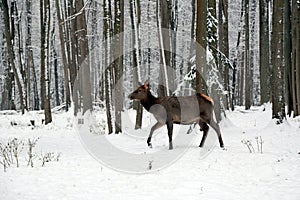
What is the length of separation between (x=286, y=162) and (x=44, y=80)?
44.6 feet

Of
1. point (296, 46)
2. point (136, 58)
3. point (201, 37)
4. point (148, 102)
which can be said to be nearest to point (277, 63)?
point (296, 46)

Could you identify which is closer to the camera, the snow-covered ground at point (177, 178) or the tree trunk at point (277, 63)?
the snow-covered ground at point (177, 178)

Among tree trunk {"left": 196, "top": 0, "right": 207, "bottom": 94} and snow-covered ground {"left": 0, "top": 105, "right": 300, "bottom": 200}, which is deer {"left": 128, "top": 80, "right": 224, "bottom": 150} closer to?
snow-covered ground {"left": 0, "top": 105, "right": 300, "bottom": 200}

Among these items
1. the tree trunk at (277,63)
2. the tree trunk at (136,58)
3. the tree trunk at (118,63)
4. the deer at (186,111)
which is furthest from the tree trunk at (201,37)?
the tree trunk at (277,63)

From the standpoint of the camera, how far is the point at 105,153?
868 centimetres

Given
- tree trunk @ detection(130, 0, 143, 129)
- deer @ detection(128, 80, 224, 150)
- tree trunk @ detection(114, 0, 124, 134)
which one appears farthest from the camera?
tree trunk @ detection(130, 0, 143, 129)

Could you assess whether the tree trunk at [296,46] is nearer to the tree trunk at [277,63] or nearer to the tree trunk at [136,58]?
the tree trunk at [277,63]

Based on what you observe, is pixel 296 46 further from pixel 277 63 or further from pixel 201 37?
pixel 201 37

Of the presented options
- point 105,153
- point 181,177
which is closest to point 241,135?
point 105,153

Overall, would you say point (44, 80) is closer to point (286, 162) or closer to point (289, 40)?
point (289, 40)

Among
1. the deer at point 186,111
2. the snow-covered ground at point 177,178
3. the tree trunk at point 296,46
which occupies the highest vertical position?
the tree trunk at point 296,46

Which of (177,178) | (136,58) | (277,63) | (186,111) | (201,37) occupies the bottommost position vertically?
(177,178)

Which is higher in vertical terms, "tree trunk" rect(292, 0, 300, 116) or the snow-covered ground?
"tree trunk" rect(292, 0, 300, 116)

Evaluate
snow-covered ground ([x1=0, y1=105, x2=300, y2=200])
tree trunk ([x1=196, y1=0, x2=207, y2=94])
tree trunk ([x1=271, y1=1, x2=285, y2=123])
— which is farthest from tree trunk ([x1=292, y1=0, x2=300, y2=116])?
snow-covered ground ([x1=0, y1=105, x2=300, y2=200])
